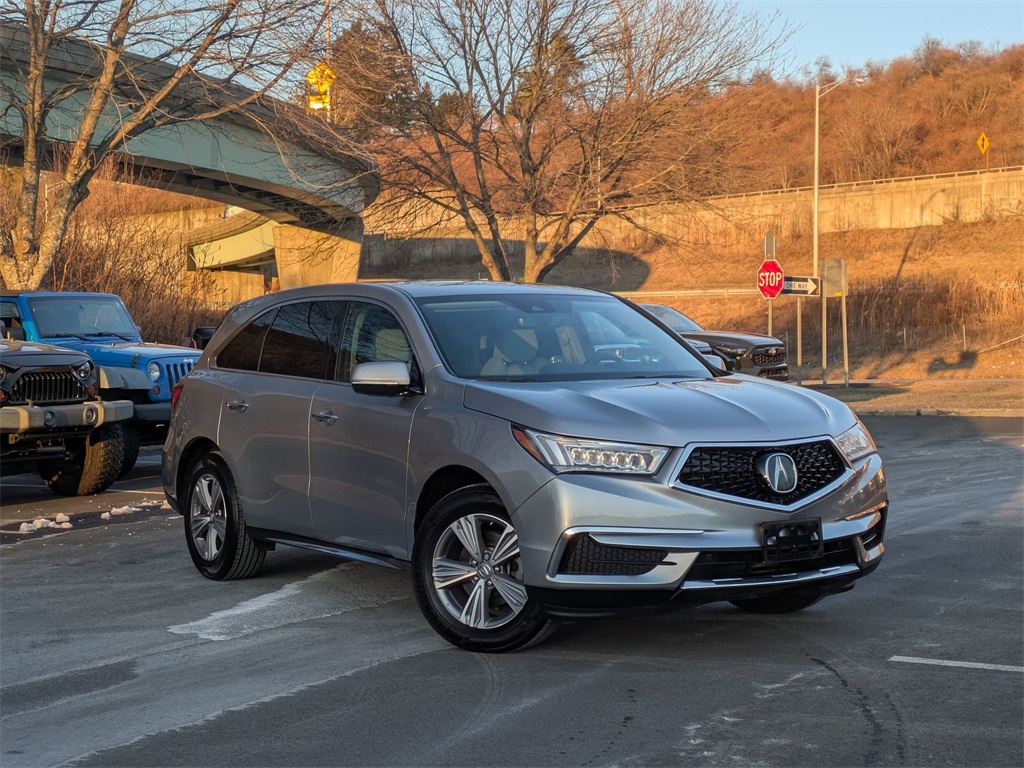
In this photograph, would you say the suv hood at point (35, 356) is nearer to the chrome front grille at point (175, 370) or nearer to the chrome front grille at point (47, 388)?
the chrome front grille at point (47, 388)

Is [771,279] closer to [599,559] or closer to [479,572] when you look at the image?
[479,572]

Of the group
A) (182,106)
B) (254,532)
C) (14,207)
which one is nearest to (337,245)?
(14,207)

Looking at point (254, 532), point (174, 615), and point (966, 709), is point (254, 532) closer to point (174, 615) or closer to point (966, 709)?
point (174, 615)

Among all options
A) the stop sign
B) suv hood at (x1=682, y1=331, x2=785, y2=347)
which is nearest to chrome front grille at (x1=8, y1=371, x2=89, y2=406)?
suv hood at (x1=682, y1=331, x2=785, y2=347)

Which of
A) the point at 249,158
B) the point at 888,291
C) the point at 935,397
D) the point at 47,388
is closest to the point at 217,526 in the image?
the point at 47,388

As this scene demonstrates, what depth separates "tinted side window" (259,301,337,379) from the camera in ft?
24.5

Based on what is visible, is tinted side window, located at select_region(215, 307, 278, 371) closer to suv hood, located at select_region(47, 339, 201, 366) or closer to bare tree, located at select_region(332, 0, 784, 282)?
suv hood, located at select_region(47, 339, 201, 366)

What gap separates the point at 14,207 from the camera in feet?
92.3

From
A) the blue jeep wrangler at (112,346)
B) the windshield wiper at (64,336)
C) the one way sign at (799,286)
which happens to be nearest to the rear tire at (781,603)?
the blue jeep wrangler at (112,346)

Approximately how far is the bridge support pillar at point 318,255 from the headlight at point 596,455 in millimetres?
31347

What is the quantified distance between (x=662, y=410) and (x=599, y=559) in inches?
29.0

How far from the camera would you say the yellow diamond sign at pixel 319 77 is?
23.7 metres

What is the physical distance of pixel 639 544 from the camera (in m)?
5.50

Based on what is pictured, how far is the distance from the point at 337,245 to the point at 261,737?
35.0 metres
